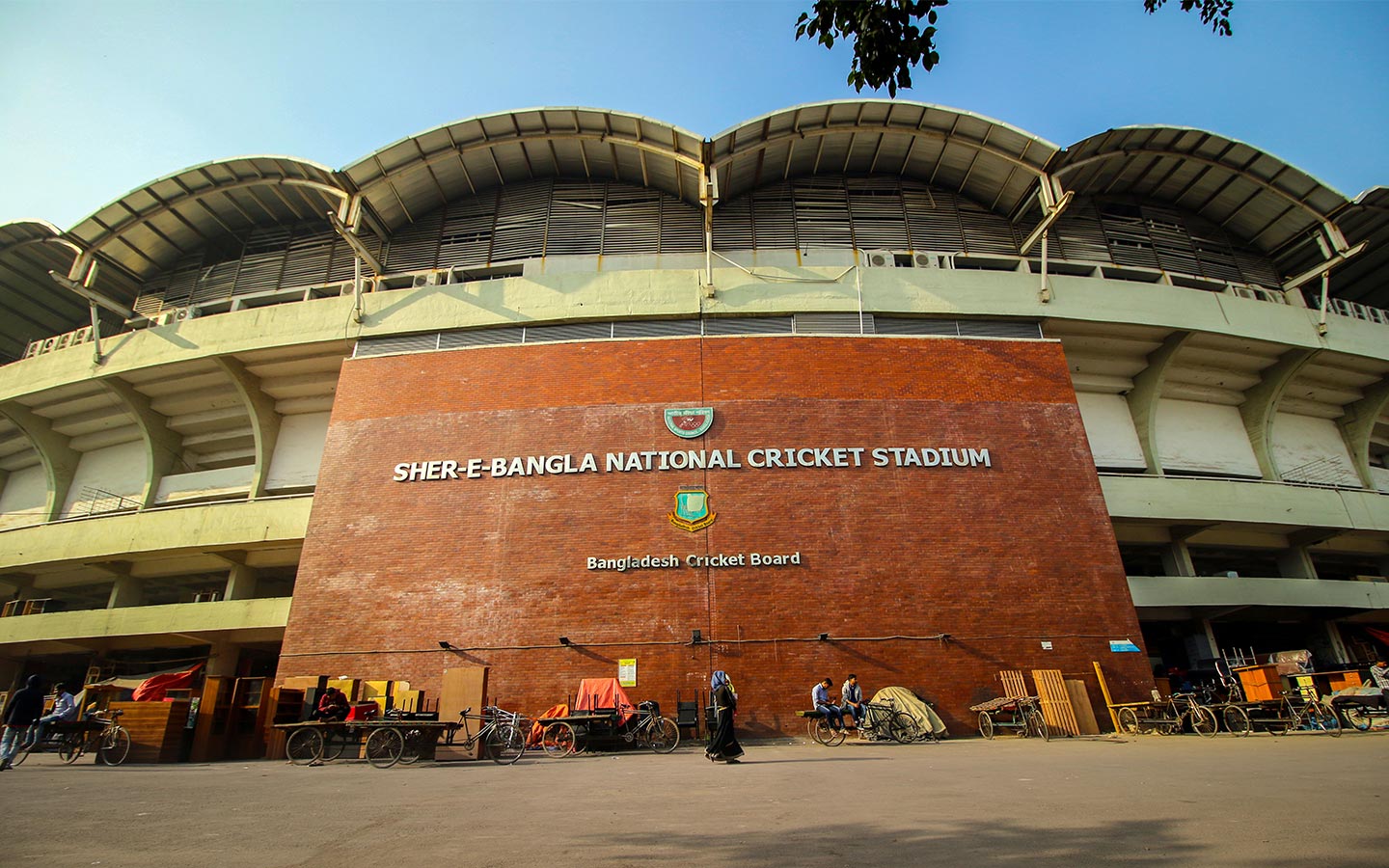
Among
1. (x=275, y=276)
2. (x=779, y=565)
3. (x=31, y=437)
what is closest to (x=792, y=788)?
(x=779, y=565)

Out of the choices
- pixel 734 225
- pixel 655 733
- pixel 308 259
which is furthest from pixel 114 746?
pixel 734 225

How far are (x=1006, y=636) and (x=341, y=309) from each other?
66.8ft

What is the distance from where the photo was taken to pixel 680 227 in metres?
22.5

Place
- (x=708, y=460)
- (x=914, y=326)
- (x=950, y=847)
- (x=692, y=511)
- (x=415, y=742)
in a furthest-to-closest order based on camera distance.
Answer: (x=914, y=326), (x=708, y=460), (x=692, y=511), (x=415, y=742), (x=950, y=847)

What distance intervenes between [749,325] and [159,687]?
1610cm

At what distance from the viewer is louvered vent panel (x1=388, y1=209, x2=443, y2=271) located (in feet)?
75.0

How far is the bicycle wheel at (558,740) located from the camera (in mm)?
13156

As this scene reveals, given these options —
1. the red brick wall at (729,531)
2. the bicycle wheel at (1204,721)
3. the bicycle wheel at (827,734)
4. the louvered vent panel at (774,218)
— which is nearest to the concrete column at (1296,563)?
the red brick wall at (729,531)

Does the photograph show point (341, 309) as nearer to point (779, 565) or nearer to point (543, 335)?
point (543, 335)

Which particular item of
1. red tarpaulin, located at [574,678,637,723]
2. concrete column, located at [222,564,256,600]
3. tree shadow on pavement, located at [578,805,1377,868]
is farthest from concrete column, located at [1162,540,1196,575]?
concrete column, located at [222,564,256,600]

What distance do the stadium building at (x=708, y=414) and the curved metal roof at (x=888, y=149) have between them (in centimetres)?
13

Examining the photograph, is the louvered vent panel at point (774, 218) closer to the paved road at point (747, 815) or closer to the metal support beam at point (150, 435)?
the paved road at point (747, 815)

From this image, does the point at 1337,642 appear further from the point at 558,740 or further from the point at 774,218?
the point at 558,740

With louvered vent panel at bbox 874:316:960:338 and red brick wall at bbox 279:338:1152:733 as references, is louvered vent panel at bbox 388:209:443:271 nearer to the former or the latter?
red brick wall at bbox 279:338:1152:733
